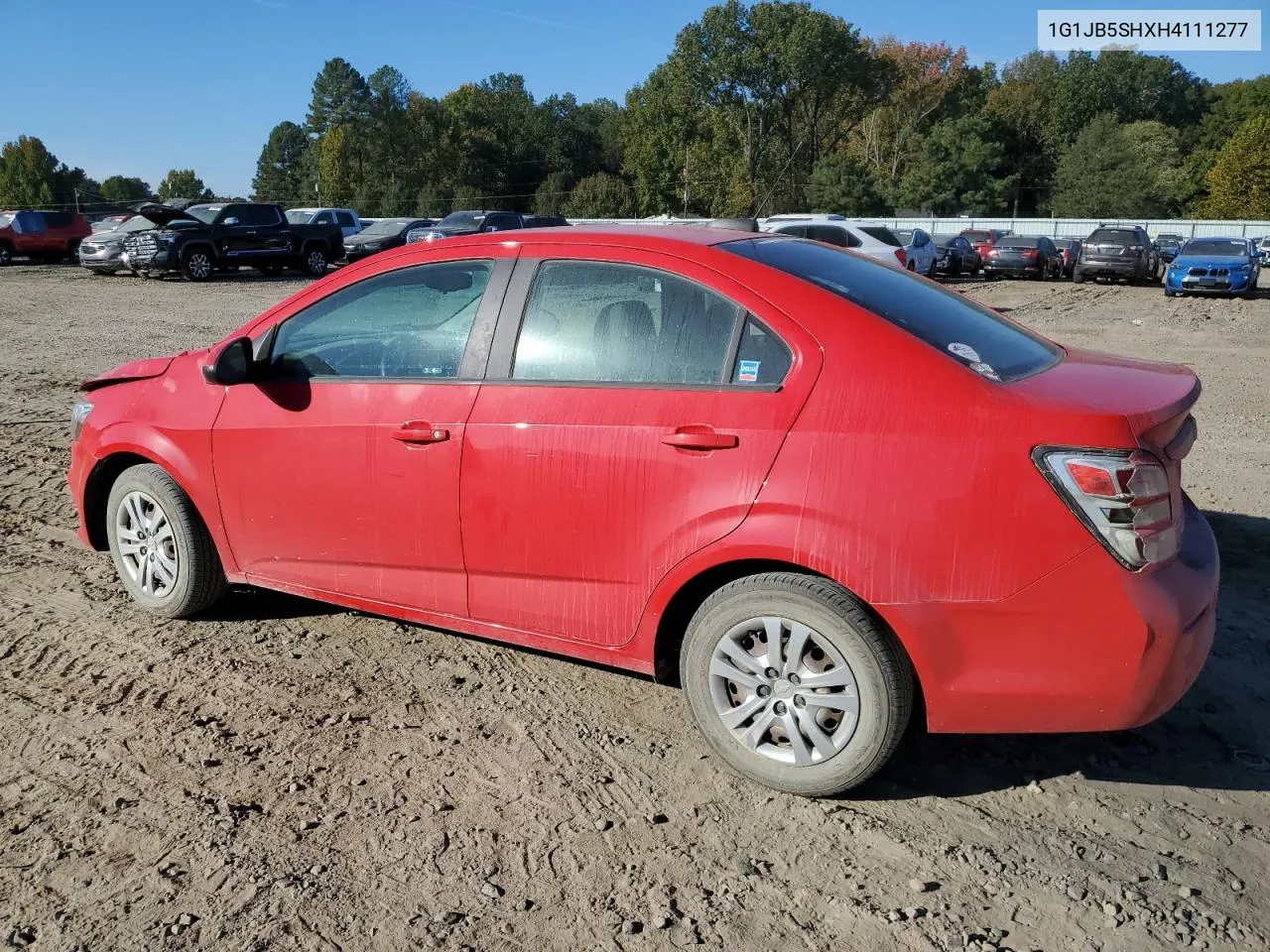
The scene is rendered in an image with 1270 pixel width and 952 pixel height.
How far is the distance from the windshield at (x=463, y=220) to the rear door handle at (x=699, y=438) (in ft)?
90.3

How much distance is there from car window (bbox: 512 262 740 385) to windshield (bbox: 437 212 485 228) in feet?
88.5

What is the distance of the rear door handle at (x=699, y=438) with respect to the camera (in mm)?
3145

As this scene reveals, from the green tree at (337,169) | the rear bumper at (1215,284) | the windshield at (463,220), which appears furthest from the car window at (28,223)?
the green tree at (337,169)

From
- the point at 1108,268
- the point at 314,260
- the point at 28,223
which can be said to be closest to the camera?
the point at 1108,268

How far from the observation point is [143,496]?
4.54m

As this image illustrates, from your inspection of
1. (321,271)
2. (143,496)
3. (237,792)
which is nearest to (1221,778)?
(237,792)

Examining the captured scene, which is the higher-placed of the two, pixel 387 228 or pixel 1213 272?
pixel 387 228

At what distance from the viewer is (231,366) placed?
4051mm

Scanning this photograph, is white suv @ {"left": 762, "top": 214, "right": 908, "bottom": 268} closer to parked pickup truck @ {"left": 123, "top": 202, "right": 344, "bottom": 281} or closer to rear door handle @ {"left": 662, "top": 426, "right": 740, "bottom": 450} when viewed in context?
parked pickup truck @ {"left": 123, "top": 202, "right": 344, "bottom": 281}

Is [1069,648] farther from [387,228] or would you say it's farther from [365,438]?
[387,228]

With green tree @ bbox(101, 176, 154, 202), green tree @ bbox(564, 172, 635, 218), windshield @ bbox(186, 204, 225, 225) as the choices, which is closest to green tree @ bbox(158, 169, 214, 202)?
green tree @ bbox(101, 176, 154, 202)

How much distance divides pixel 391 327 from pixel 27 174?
86.3 metres

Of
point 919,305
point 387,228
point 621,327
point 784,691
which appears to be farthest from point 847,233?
point 784,691

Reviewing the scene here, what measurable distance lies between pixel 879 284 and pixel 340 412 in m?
2.01
